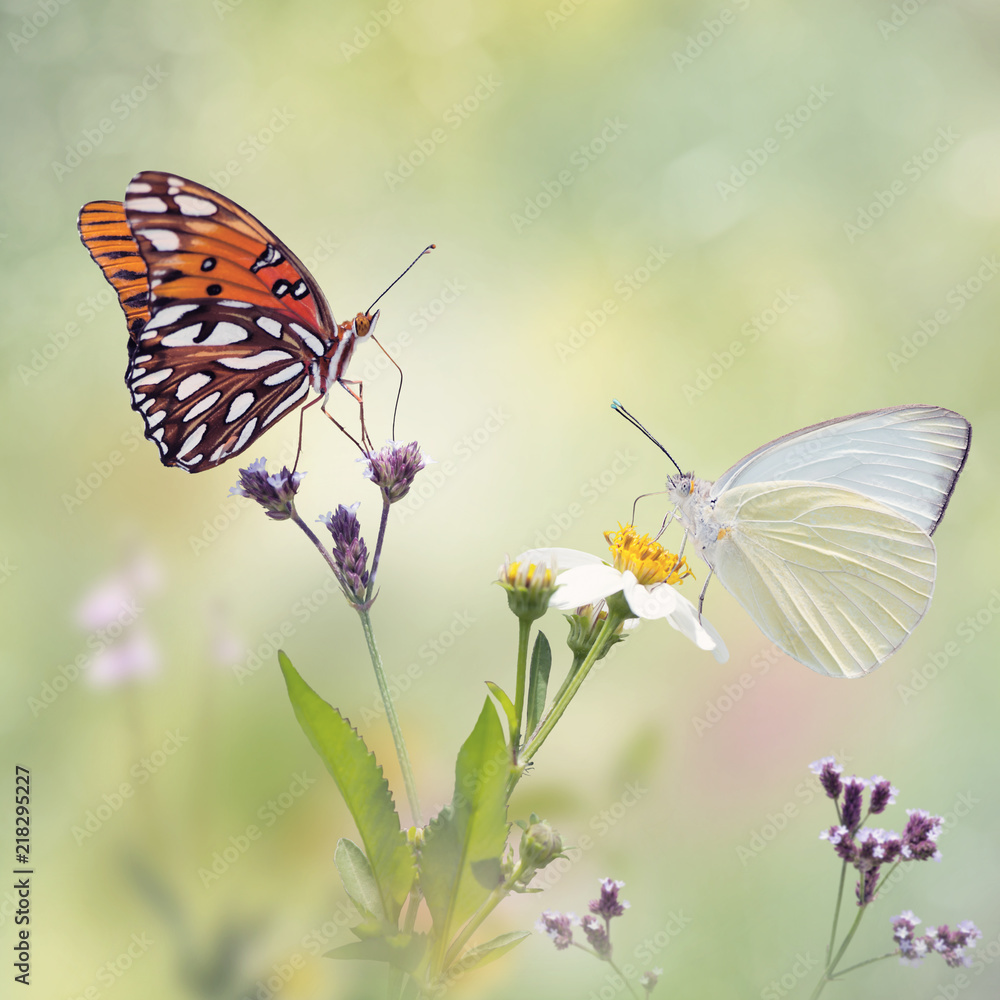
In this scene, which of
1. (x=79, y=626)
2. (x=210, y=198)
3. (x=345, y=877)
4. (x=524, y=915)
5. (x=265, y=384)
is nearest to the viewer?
(x=345, y=877)

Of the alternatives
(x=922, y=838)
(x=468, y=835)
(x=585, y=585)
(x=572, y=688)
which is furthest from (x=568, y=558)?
(x=922, y=838)

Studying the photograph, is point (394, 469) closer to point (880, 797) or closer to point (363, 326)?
point (363, 326)

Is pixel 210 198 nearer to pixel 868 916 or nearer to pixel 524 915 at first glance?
pixel 524 915

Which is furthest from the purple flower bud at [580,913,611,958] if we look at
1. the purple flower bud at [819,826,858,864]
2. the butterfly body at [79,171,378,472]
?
the butterfly body at [79,171,378,472]

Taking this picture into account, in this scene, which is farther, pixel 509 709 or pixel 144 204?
pixel 144 204

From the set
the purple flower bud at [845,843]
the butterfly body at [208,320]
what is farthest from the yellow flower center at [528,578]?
the purple flower bud at [845,843]

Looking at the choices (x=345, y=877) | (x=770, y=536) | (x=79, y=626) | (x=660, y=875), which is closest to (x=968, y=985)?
(x=660, y=875)

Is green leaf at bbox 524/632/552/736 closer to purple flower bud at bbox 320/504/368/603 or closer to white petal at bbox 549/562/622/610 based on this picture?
white petal at bbox 549/562/622/610
